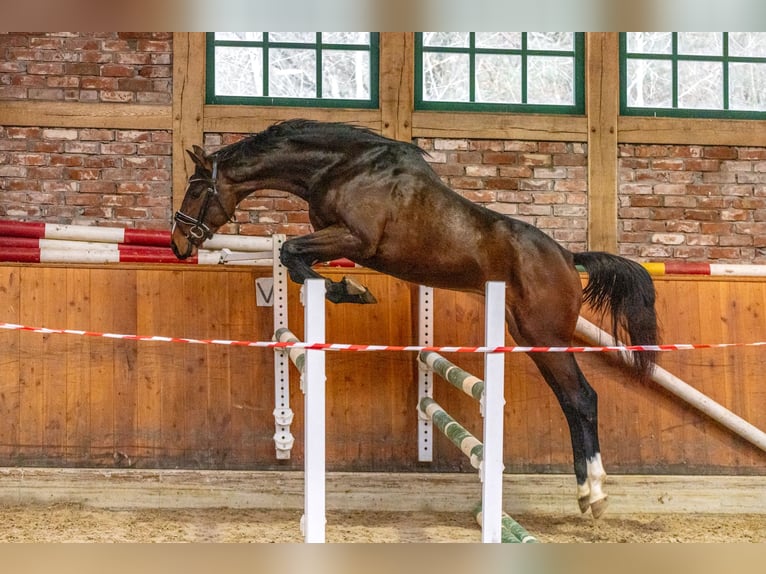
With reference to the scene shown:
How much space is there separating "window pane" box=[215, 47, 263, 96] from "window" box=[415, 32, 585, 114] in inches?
32.2

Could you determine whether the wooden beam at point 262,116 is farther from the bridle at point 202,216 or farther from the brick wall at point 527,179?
the bridle at point 202,216

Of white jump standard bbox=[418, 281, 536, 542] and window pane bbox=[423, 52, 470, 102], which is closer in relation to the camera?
white jump standard bbox=[418, 281, 536, 542]

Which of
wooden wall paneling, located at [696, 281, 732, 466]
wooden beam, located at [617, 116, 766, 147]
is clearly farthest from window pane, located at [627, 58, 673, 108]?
wooden wall paneling, located at [696, 281, 732, 466]

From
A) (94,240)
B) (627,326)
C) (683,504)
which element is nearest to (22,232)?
(94,240)

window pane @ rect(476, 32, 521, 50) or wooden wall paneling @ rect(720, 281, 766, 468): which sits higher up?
window pane @ rect(476, 32, 521, 50)

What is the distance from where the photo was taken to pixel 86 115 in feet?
11.7

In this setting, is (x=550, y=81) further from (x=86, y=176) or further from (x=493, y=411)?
(x=86, y=176)

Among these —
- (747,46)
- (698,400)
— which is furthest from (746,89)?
(698,400)

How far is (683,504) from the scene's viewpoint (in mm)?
3275

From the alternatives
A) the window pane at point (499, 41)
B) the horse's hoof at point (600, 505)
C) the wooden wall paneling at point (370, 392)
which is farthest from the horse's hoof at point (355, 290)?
the window pane at point (499, 41)

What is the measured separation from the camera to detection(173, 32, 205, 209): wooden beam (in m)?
3.58

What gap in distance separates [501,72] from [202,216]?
192cm

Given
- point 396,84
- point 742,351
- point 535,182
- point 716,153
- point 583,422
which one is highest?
point 396,84

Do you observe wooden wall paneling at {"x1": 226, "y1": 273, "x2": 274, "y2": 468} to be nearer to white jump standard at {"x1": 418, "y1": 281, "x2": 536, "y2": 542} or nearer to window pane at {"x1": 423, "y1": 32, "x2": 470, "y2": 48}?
white jump standard at {"x1": 418, "y1": 281, "x2": 536, "y2": 542}
